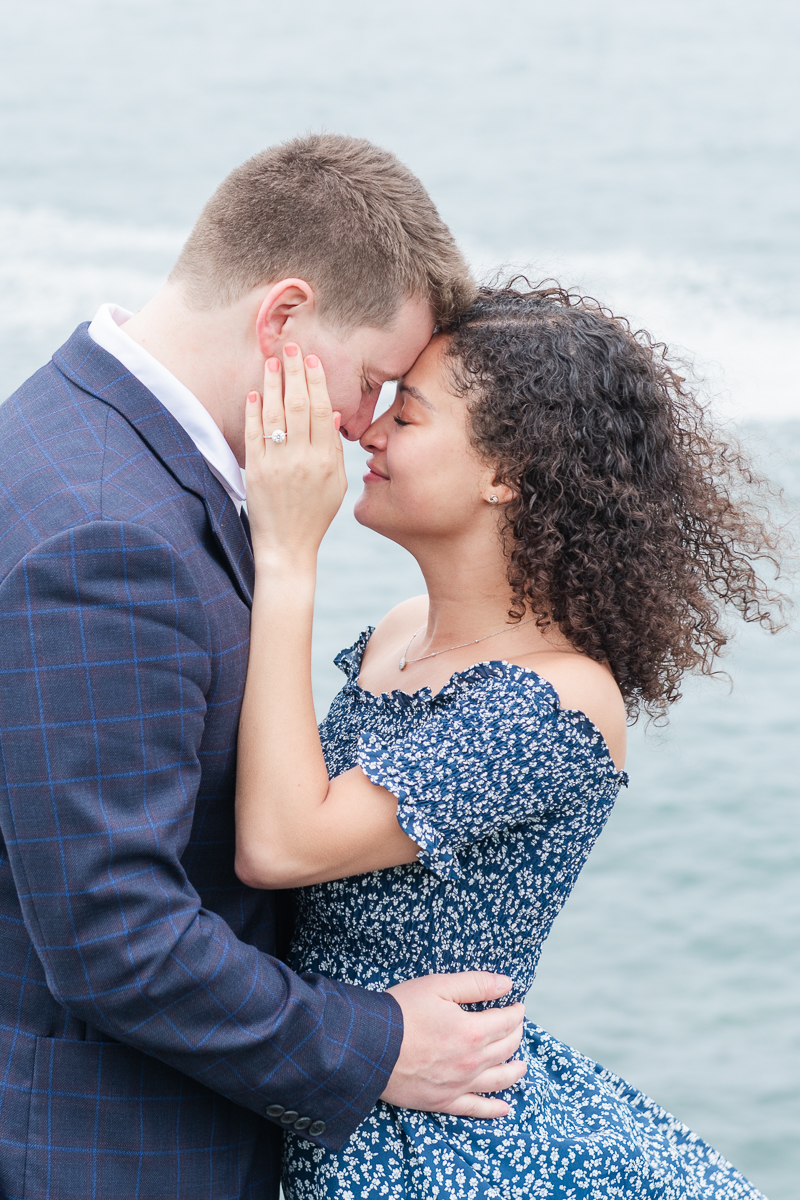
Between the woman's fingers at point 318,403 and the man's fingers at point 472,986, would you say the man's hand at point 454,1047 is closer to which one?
the man's fingers at point 472,986

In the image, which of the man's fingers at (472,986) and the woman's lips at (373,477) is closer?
the man's fingers at (472,986)

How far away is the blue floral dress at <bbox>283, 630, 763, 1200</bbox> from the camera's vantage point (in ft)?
6.12

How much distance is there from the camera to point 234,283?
A: 1860 mm

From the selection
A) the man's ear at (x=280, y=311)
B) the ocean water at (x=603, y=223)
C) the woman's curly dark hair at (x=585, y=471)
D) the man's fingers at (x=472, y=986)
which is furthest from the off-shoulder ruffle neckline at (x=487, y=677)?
the ocean water at (x=603, y=223)

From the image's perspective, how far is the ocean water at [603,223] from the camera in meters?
5.70

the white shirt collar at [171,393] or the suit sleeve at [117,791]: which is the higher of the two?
the white shirt collar at [171,393]

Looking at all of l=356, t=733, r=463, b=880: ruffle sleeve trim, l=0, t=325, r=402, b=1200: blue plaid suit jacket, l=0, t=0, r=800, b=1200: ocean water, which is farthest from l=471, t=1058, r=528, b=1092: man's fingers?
l=0, t=0, r=800, b=1200: ocean water

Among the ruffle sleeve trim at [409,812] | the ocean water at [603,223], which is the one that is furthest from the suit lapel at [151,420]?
the ocean water at [603,223]

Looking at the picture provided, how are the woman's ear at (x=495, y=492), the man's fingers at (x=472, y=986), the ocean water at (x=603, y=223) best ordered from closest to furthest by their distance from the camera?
the man's fingers at (x=472, y=986) < the woman's ear at (x=495, y=492) < the ocean water at (x=603, y=223)

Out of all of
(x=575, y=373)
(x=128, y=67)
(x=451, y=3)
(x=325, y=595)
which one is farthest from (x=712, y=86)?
(x=575, y=373)

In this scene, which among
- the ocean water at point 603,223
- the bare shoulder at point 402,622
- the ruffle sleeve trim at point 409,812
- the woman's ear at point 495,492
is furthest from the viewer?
the ocean water at point 603,223

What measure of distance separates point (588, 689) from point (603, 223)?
1619 cm

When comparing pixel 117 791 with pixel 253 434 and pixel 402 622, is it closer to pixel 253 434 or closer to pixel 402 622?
pixel 253 434

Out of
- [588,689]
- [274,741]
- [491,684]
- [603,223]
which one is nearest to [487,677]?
[491,684]
